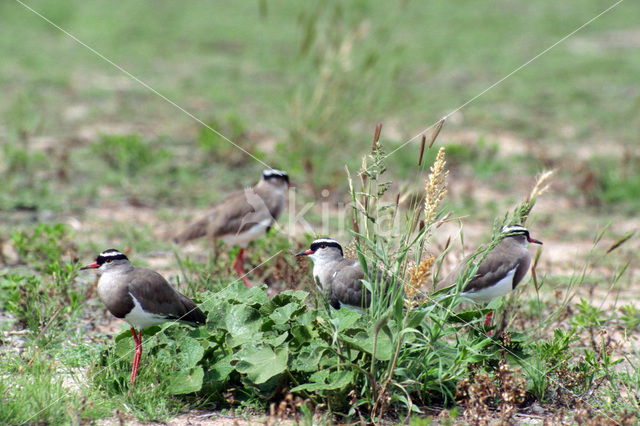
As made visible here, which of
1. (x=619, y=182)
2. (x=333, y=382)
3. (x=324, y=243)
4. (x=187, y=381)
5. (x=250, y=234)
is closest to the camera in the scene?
(x=333, y=382)

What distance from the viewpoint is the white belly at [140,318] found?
4.45m

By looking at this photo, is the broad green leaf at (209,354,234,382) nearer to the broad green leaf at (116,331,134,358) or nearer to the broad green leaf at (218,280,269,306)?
the broad green leaf at (218,280,269,306)

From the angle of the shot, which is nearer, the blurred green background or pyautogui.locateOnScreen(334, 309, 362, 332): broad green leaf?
pyautogui.locateOnScreen(334, 309, 362, 332): broad green leaf

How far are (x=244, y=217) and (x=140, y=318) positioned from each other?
7.84ft

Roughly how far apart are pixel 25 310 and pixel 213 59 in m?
10.2

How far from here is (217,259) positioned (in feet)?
21.1

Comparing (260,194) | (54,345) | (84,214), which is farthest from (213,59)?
(54,345)

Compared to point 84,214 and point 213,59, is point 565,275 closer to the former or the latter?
point 84,214

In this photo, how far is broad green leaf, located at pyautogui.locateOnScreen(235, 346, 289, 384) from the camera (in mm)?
4062

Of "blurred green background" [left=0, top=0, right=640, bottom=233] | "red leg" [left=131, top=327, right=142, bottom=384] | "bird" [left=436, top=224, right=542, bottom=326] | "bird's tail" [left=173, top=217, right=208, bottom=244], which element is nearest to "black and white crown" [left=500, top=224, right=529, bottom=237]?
"bird" [left=436, top=224, right=542, bottom=326]

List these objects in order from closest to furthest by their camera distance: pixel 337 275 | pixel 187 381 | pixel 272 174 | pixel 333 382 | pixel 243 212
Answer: pixel 333 382 → pixel 187 381 → pixel 337 275 → pixel 243 212 → pixel 272 174

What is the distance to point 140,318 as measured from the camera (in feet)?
14.7

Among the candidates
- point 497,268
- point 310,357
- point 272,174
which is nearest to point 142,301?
point 310,357

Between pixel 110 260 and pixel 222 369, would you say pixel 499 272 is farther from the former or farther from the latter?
pixel 110 260
